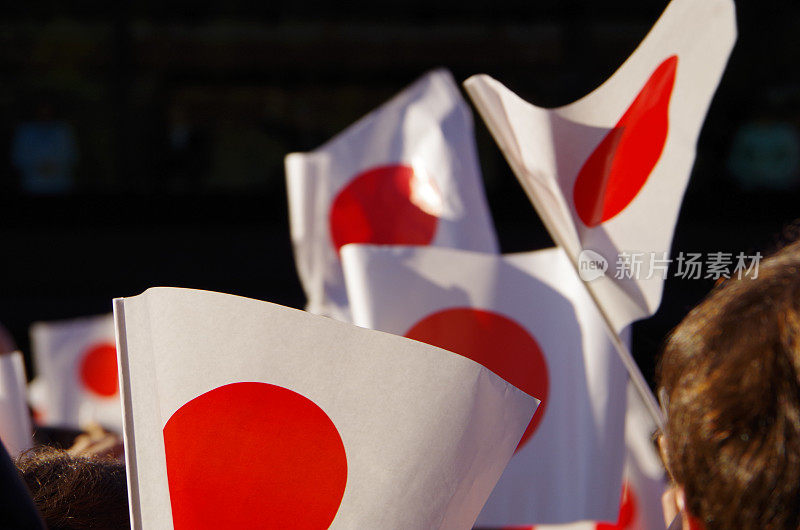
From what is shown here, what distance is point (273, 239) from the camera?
271 inches

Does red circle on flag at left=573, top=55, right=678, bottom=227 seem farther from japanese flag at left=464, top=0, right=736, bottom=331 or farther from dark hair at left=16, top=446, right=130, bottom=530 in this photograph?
dark hair at left=16, top=446, right=130, bottom=530

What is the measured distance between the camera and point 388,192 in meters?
2.70

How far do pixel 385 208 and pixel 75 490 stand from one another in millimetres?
1563

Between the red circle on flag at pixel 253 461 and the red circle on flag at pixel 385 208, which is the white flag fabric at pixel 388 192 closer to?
the red circle on flag at pixel 385 208

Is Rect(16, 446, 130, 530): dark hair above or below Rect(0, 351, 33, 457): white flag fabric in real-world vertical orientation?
above

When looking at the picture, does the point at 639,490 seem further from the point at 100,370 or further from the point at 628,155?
the point at 100,370

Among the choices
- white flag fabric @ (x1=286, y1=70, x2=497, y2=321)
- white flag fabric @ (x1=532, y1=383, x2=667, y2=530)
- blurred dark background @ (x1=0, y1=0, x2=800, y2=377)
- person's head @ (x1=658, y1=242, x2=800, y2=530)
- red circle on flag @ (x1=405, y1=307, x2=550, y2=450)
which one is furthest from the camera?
blurred dark background @ (x1=0, y1=0, x2=800, y2=377)

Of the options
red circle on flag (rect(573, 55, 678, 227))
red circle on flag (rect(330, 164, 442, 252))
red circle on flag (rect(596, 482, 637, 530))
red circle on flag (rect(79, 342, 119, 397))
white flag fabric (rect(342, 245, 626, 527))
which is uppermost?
red circle on flag (rect(573, 55, 678, 227))

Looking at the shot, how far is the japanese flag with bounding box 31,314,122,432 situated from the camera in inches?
124

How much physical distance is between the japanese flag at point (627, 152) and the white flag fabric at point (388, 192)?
1024mm

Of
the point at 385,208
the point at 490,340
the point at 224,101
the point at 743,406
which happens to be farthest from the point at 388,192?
the point at 224,101

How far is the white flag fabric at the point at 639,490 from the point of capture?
6.72 feet

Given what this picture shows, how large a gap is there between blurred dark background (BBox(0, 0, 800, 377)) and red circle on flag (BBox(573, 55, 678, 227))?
17.4ft

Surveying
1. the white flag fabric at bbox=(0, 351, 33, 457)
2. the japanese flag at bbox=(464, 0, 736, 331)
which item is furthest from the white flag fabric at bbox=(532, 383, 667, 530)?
the white flag fabric at bbox=(0, 351, 33, 457)
